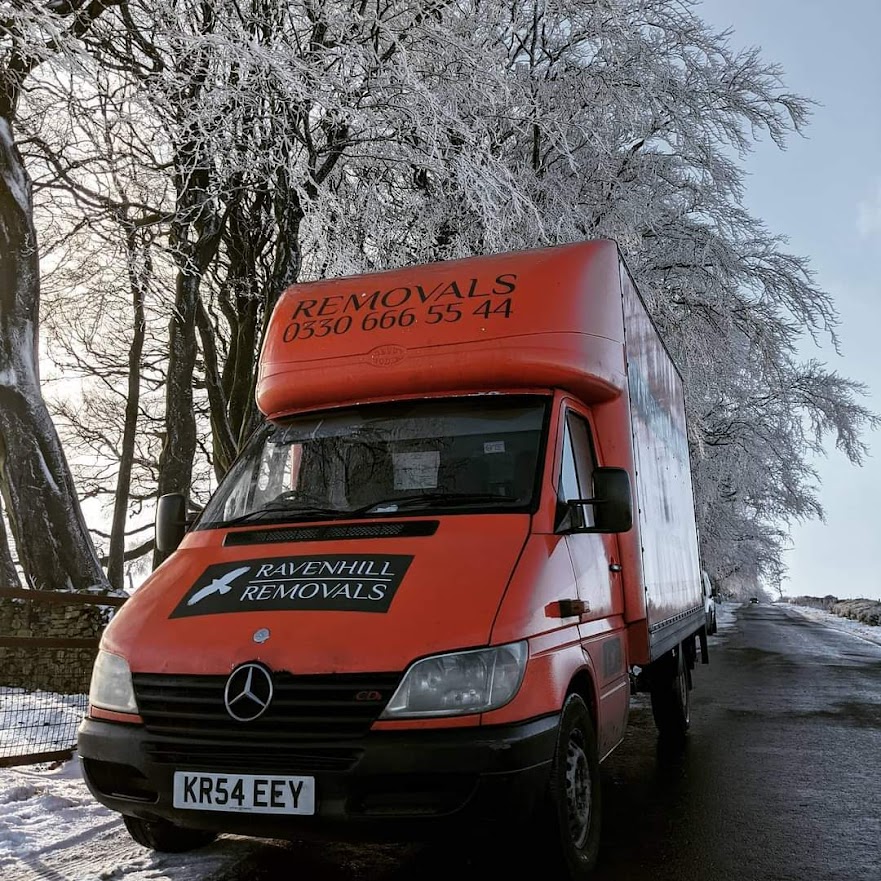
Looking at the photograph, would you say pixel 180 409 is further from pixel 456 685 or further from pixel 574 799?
pixel 456 685

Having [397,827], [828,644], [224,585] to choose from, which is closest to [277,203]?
[224,585]

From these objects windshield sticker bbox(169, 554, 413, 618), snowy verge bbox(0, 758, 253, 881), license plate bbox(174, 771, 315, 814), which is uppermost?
windshield sticker bbox(169, 554, 413, 618)

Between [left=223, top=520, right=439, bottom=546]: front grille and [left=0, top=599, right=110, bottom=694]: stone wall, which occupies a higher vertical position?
[left=223, top=520, right=439, bottom=546]: front grille

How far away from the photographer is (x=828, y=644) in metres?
22.9

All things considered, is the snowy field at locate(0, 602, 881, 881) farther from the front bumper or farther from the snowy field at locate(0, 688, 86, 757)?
the snowy field at locate(0, 688, 86, 757)

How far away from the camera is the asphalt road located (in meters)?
4.59

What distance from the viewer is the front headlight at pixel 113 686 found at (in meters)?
3.95

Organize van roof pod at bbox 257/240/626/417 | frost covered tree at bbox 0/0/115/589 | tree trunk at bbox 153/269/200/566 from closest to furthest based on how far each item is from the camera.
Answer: van roof pod at bbox 257/240/626/417 → frost covered tree at bbox 0/0/115/589 → tree trunk at bbox 153/269/200/566

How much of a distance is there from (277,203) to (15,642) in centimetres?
710

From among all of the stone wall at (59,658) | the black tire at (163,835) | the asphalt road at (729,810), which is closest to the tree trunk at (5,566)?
the stone wall at (59,658)

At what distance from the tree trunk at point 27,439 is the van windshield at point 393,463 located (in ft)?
22.5

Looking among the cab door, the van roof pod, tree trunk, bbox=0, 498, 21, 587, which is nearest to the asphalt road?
the cab door

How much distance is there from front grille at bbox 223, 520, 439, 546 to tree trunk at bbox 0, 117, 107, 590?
749cm

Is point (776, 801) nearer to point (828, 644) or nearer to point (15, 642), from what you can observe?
point (15, 642)
